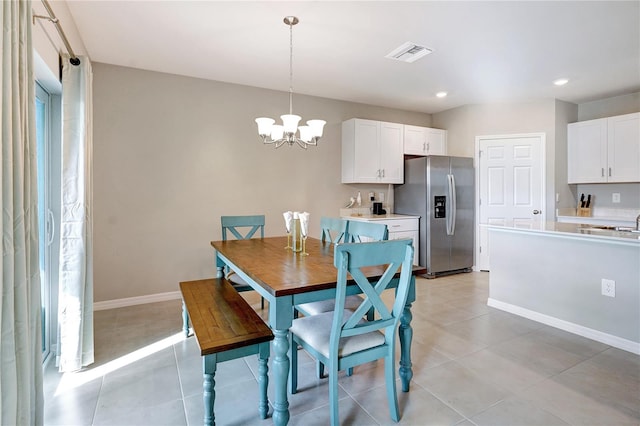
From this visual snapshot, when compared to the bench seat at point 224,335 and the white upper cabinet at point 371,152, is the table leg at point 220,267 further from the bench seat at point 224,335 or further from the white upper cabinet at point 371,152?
the white upper cabinet at point 371,152

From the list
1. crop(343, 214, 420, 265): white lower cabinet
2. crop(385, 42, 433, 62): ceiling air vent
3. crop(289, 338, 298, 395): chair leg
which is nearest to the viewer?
crop(289, 338, 298, 395): chair leg

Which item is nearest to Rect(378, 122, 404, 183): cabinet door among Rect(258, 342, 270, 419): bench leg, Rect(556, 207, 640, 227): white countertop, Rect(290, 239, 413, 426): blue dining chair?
Rect(556, 207, 640, 227): white countertop

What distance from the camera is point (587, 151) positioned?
4676 millimetres

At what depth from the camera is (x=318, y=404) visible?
1889mm

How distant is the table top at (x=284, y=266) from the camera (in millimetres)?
1631

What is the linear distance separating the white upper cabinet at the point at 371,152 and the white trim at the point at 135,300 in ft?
9.07

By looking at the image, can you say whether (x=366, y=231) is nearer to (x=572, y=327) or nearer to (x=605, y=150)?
(x=572, y=327)

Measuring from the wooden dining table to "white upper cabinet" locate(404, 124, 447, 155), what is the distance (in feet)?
10.2

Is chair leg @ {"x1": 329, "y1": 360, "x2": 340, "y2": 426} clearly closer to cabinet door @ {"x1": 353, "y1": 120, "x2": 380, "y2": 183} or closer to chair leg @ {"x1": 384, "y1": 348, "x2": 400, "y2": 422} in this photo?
chair leg @ {"x1": 384, "y1": 348, "x2": 400, "y2": 422}

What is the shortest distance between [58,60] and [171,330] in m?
2.23

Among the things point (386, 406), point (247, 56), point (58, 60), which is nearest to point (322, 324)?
point (386, 406)

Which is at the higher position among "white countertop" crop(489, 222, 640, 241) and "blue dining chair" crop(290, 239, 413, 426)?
"white countertop" crop(489, 222, 640, 241)

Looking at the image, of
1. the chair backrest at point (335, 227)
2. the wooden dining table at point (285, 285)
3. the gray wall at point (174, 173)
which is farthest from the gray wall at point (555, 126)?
the wooden dining table at point (285, 285)

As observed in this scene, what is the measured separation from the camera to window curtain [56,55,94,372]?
220cm
